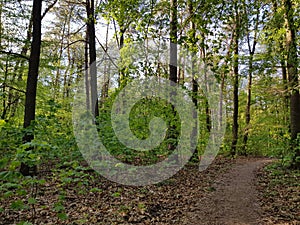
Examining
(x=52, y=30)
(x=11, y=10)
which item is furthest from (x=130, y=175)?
(x=52, y=30)

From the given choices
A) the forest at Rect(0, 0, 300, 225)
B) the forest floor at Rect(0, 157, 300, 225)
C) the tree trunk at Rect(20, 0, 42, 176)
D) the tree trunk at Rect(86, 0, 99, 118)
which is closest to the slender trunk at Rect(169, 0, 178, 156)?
the forest at Rect(0, 0, 300, 225)

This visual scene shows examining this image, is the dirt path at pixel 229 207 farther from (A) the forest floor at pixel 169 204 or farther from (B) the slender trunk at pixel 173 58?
(B) the slender trunk at pixel 173 58

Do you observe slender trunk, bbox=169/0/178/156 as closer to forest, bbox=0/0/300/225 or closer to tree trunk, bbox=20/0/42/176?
forest, bbox=0/0/300/225

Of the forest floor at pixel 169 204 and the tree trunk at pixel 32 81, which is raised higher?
the tree trunk at pixel 32 81

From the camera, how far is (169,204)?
5.75 meters

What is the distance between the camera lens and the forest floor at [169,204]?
4.69 meters

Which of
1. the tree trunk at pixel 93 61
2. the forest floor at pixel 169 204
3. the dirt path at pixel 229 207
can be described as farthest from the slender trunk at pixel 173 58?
the tree trunk at pixel 93 61

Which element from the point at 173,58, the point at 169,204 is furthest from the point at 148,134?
the point at 173,58

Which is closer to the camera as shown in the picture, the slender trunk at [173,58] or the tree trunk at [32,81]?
the slender trunk at [173,58]

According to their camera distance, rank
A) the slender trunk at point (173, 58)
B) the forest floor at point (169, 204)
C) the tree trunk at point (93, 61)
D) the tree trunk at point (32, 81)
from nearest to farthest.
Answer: the forest floor at point (169, 204)
the slender trunk at point (173, 58)
the tree trunk at point (32, 81)
the tree trunk at point (93, 61)

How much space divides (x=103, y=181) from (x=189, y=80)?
896cm

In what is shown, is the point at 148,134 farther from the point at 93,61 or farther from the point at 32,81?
the point at 32,81

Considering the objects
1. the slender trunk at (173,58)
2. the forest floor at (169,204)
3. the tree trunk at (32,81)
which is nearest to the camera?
the forest floor at (169,204)

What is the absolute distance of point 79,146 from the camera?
745 cm
